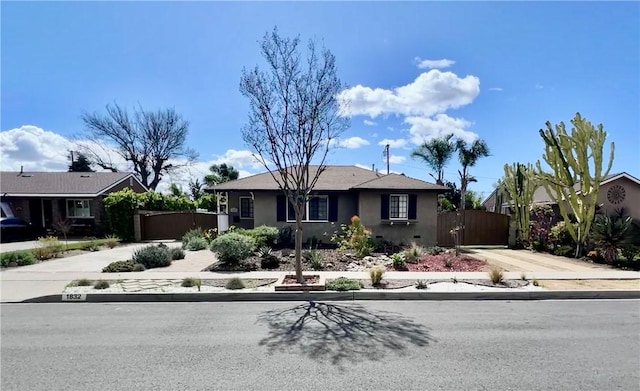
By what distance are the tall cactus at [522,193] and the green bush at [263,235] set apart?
12014 millimetres

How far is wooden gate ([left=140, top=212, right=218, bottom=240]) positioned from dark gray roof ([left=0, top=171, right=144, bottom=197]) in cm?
506

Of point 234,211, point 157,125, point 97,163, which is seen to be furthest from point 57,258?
point 97,163

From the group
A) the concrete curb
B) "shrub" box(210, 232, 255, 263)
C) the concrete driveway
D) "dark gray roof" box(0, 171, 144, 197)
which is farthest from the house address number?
"dark gray roof" box(0, 171, 144, 197)

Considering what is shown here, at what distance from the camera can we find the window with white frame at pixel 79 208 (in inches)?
903

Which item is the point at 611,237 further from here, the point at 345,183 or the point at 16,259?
the point at 16,259

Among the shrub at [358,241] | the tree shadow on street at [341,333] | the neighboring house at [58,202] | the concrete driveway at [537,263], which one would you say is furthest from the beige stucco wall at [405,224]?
the neighboring house at [58,202]

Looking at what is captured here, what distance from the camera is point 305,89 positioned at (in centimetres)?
843

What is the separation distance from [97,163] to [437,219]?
130ft

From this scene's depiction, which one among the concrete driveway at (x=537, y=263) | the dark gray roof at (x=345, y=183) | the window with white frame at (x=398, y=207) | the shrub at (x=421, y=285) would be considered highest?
the dark gray roof at (x=345, y=183)

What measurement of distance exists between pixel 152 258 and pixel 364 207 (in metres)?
9.10

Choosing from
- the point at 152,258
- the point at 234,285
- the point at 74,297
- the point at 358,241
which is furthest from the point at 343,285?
the point at 152,258

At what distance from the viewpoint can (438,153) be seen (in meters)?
32.1

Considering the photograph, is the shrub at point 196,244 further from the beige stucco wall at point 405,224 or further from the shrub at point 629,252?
the shrub at point 629,252

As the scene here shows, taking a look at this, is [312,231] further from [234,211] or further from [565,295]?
[565,295]
